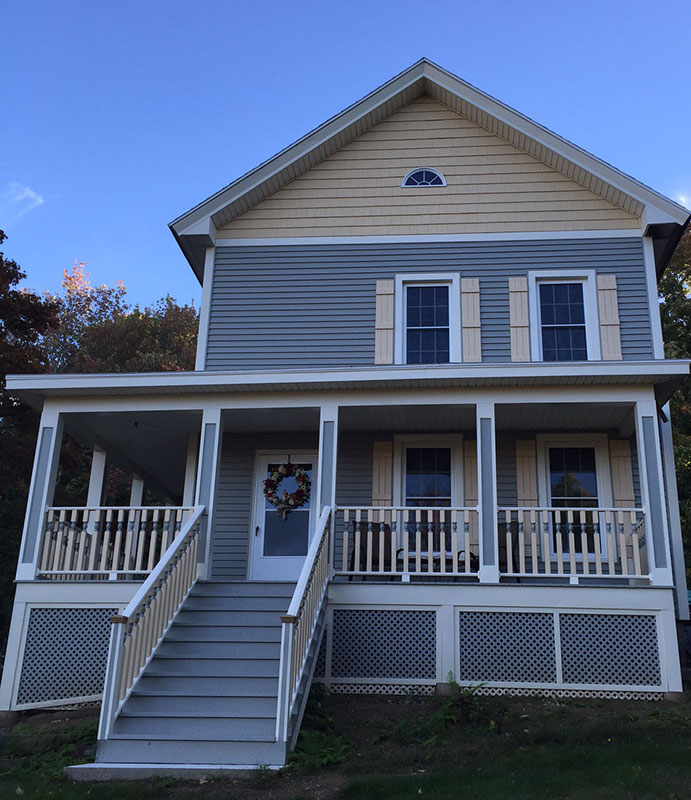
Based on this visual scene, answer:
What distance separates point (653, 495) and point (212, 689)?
17.4 feet

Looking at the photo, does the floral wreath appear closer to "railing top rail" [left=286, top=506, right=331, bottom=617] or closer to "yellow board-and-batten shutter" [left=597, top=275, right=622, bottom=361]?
"railing top rail" [left=286, top=506, right=331, bottom=617]

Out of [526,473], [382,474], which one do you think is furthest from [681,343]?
[382,474]

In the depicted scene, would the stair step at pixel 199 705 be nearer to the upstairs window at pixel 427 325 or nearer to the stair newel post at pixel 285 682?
the stair newel post at pixel 285 682

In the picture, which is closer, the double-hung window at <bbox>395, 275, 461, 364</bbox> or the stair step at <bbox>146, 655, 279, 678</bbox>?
the stair step at <bbox>146, 655, 279, 678</bbox>

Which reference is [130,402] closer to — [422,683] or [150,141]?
[422,683]

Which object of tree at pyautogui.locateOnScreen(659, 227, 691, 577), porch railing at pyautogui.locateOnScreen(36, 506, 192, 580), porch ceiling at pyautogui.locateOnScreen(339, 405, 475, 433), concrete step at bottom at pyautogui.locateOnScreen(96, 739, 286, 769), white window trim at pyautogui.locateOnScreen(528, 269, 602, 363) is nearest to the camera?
concrete step at bottom at pyautogui.locateOnScreen(96, 739, 286, 769)

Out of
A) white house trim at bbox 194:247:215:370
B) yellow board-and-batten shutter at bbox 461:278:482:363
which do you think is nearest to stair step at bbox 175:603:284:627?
white house trim at bbox 194:247:215:370

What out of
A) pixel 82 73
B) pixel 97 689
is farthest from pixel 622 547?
pixel 82 73

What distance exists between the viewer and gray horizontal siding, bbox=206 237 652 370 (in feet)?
39.0

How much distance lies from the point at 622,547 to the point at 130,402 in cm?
619

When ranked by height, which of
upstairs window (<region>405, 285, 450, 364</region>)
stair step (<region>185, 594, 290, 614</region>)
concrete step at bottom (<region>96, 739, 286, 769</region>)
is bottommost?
concrete step at bottom (<region>96, 739, 286, 769</region>)

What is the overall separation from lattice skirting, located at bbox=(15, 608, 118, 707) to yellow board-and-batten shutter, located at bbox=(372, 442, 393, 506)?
3.82 meters

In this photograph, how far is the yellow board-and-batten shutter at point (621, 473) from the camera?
36.6 ft

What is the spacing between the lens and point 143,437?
40.4 ft
